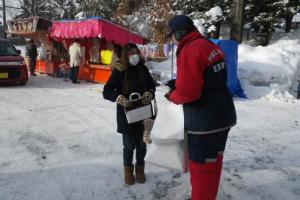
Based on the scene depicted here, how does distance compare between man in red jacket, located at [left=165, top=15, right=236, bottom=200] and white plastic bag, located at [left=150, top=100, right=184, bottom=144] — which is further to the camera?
white plastic bag, located at [left=150, top=100, right=184, bottom=144]

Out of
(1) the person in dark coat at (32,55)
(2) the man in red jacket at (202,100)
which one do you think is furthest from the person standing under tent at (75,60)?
(2) the man in red jacket at (202,100)

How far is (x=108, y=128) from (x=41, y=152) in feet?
5.44

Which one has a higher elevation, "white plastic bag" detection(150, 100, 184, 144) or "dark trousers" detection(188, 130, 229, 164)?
"white plastic bag" detection(150, 100, 184, 144)

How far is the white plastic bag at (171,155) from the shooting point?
3.23 metres

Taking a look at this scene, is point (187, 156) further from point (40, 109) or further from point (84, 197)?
point (40, 109)

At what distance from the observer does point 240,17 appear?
14.7 meters

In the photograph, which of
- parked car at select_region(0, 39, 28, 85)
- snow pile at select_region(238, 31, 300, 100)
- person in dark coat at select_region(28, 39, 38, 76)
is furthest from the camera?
A: person in dark coat at select_region(28, 39, 38, 76)

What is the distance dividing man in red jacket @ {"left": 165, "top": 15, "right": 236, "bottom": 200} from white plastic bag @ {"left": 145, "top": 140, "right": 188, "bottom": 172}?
0.13 m

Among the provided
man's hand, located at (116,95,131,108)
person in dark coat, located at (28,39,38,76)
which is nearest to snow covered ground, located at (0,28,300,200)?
man's hand, located at (116,95,131,108)

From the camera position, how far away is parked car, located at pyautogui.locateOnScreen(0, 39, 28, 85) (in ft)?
37.3

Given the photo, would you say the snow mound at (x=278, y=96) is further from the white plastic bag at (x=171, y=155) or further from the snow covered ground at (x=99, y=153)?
the white plastic bag at (x=171, y=155)

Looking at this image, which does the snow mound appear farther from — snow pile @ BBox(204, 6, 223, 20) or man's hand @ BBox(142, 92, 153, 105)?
snow pile @ BBox(204, 6, 223, 20)

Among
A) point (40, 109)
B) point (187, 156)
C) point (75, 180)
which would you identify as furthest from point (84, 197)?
point (40, 109)

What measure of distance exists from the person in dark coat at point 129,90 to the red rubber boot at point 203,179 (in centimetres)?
103
